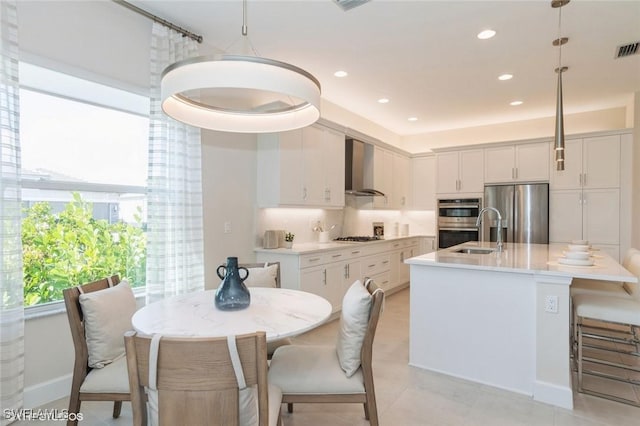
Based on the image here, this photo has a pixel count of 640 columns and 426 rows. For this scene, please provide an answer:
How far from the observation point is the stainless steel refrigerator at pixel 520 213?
5344 mm

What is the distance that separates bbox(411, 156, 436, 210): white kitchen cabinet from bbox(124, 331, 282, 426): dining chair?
6.11 metres

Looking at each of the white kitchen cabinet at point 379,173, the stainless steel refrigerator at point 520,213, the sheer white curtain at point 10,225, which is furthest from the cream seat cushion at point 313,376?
the stainless steel refrigerator at point 520,213

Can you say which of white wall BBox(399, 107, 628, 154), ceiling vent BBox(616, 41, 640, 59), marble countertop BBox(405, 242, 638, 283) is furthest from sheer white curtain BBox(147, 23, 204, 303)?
white wall BBox(399, 107, 628, 154)

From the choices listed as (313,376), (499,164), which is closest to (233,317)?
(313,376)

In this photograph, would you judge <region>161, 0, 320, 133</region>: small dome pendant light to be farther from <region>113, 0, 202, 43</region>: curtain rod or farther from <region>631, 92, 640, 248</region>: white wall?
<region>631, 92, 640, 248</region>: white wall

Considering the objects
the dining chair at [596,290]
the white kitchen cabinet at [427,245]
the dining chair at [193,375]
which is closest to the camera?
the dining chair at [193,375]

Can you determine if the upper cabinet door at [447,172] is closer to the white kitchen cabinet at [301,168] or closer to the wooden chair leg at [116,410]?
the white kitchen cabinet at [301,168]

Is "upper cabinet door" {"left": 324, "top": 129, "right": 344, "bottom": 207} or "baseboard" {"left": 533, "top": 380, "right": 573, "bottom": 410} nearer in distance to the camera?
"baseboard" {"left": 533, "top": 380, "right": 573, "bottom": 410}

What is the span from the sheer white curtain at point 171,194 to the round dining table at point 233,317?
837 millimetres

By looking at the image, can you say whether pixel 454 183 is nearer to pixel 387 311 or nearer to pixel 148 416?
pixel 387 311

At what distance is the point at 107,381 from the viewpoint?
171 centimetres

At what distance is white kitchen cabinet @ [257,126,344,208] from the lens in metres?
3.87

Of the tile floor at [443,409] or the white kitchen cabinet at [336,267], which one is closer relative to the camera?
the tile floor at [443,409]

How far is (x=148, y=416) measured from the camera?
1180 millimetres
